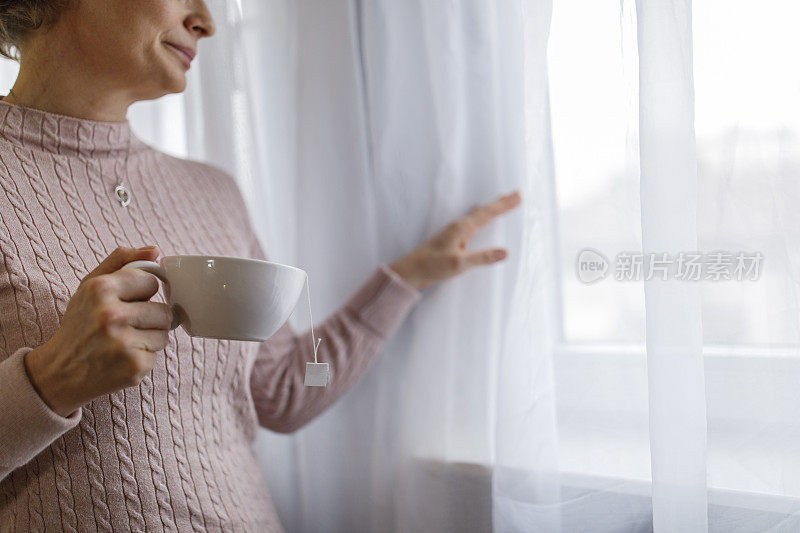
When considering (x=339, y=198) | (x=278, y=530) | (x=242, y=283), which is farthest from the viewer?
(x=339, y=198)

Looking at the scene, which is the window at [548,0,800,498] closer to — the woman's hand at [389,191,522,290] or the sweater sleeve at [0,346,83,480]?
the woman's hand at [389,191,522,290]

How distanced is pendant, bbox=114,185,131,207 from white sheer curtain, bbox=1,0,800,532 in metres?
0.29

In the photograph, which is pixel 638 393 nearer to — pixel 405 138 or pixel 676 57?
pixel 676 57

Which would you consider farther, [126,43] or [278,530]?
[278,530]

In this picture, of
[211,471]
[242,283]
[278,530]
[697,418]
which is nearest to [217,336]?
[242,283]

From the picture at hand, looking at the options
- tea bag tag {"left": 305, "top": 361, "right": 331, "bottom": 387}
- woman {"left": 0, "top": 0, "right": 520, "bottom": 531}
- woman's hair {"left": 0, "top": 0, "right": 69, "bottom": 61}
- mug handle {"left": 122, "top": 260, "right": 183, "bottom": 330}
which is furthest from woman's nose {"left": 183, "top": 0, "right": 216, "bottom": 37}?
tea bag tag {"left": 305, "top": 361, "right": 331, "bottom": 387}

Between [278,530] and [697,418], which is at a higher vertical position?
[697,418]

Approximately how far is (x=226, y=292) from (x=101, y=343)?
0.13 meters

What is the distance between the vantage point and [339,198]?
3.57 ft

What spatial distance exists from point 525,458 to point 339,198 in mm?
522

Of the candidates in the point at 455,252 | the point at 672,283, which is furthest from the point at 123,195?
the point at 672,283

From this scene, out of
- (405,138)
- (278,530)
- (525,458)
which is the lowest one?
(278,530)

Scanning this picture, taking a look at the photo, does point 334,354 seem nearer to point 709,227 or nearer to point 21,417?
point 21,417

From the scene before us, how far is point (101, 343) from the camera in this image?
0.60 metres
